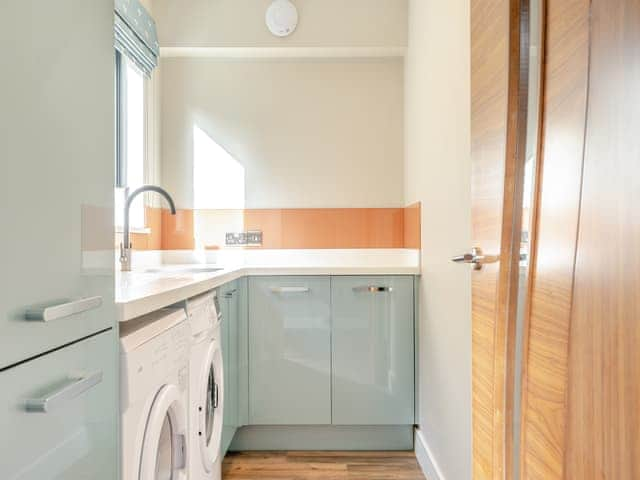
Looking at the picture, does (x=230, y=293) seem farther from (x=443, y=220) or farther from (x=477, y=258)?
(x=477, y=258)

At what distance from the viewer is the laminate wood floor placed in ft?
6.95

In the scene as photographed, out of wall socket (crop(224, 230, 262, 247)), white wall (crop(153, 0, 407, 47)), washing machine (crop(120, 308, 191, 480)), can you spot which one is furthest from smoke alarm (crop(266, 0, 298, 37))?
washing machine (crop(120, 308, 191, 480))

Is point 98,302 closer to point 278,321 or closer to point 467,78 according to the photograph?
point 467,78

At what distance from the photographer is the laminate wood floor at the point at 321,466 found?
212cm

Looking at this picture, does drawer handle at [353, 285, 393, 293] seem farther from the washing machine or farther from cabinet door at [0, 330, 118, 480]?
cabinet door at [0, 330, 118, 480]

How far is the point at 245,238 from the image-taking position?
2824mm

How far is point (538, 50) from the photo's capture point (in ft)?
2.64

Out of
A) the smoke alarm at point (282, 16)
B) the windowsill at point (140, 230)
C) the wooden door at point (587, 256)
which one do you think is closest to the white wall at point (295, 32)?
the smoke alarm at point (282, 16)

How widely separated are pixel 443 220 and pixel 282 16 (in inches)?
64.6

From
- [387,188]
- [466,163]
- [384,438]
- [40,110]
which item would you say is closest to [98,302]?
[40,110]

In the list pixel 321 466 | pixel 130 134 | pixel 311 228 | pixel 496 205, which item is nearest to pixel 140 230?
pixel 130 134

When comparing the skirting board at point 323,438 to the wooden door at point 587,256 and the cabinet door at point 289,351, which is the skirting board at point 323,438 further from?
the wooden door at point 587,256

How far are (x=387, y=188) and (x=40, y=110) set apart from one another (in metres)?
2.33

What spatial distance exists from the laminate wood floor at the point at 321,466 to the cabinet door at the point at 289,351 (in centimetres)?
18
